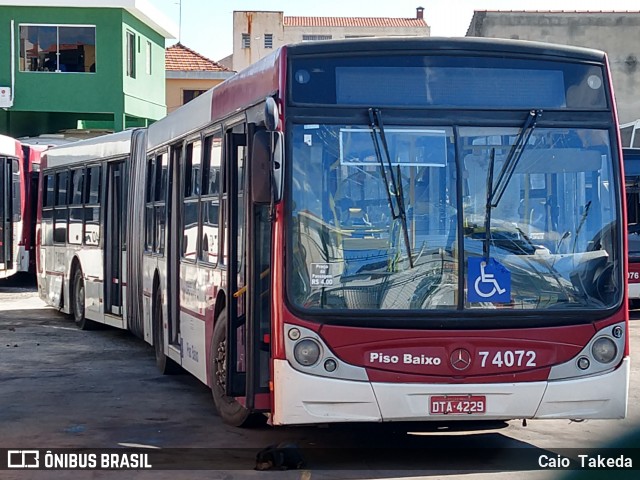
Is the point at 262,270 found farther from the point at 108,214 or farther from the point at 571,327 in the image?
the point at 108,214

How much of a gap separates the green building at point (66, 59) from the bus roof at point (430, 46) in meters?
32.6

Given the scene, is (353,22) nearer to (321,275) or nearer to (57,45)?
(57,45)

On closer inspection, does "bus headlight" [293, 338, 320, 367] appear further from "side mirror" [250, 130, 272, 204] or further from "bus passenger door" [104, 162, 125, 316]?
"bus passenger door" [104, 162, 125, 316]

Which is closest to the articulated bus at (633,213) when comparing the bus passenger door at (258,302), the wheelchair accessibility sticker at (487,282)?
Answer: the wheelchair accessibility sticker at (487,282)

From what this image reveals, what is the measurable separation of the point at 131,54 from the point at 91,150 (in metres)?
25.0

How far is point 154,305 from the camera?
13.0m

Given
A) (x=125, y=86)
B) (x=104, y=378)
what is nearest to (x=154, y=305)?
(x=104, y=378)

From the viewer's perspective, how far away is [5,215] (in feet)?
85.8

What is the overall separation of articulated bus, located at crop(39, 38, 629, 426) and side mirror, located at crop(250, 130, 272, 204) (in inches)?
0.5

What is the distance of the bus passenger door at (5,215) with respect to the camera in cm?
2600

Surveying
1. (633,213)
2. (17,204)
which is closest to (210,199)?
(633,213)

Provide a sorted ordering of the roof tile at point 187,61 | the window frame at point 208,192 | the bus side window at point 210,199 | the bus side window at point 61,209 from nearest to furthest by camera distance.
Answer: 1. the window frame at point 208,192
2. the bus side window at point 210,199
3. the bus side window at point 61,209
4. the roof tile at point 187,61

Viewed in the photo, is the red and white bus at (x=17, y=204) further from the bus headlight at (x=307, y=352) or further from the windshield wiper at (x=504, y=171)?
the windshield wiper at (x=504, y=171)

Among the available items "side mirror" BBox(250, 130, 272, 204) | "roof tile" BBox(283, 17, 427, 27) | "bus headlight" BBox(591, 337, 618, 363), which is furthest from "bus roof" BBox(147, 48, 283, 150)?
"roof tile" BBox(283, 17, 427, 27)
